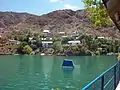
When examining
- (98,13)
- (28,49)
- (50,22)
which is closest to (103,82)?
(98,13)

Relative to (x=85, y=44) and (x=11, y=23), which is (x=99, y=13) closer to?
(x=85, y=44)

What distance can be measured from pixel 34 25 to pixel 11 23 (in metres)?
19.1

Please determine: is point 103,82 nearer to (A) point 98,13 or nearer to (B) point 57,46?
(A) point 98,13

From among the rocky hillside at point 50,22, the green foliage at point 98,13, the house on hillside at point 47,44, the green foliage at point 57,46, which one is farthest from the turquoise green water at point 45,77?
the rocky hillside at point 50,22

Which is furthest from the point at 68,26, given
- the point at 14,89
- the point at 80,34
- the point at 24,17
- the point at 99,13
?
the point at 99,13

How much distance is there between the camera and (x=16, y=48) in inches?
3720

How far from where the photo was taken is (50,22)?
441ft

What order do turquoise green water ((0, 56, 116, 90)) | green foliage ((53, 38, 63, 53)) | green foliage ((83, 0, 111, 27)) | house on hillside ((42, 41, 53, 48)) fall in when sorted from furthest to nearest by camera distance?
house on hillside ((42, 41, 53, 48))
green foliage ((53, 38, 63, 53))
turquoise green water ((0, 56, 116, 90))
green foliage ((83, 0, 111, 27))

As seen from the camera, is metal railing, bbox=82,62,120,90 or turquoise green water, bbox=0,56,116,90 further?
turquoise green water, bbox=0,56,116,90

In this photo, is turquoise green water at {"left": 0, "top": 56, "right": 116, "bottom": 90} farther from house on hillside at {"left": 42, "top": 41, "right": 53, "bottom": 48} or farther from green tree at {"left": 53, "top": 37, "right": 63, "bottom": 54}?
house on hillside at {"left": 42, "top": 41, "right": 53, "bottom": 48}

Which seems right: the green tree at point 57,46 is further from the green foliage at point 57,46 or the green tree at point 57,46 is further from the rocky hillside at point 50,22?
the rocky hillside at point 50,22

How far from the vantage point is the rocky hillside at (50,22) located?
401 ft

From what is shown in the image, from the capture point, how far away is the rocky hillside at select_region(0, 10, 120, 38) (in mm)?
122188

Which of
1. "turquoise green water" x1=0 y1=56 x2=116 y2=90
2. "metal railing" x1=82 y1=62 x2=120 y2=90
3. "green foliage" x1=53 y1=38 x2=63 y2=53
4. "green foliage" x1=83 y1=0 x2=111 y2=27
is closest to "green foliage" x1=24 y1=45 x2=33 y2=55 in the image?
"green foliage" x1=53 y1=38 x2=63 y2=53
